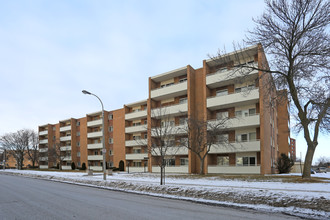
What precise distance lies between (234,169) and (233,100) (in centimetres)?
848

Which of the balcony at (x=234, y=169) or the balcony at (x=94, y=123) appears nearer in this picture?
the balcony at (x=234, y=169)

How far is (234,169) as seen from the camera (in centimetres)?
2758

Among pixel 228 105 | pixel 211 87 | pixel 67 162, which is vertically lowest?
pixel 67 162

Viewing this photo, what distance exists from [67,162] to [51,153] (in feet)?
34.7

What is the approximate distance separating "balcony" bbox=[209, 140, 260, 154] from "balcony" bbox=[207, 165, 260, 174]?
195 centimetres

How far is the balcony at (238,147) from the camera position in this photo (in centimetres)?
2643

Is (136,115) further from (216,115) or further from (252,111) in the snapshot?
(252,111)

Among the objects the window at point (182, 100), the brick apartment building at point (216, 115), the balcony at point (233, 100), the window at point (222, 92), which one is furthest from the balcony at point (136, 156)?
the window at point (222, 92)

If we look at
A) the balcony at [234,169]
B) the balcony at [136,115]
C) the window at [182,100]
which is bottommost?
the balcony at [234,169]

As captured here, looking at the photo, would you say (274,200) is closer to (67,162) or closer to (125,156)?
(125,156)

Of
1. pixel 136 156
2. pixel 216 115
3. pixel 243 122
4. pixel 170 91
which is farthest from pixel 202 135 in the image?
pixel 136 156

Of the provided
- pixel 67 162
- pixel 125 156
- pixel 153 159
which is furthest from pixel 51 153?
pixel 153 159

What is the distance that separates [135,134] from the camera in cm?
4672

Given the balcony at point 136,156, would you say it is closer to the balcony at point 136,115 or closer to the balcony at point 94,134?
the balcony at point 136,115
